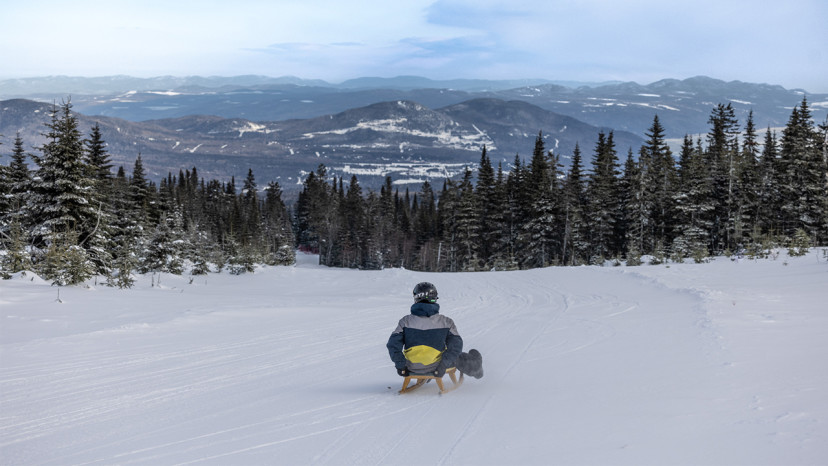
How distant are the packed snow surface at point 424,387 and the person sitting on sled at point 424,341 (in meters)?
0.41

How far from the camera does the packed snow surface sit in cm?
479

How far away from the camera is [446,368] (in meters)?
7.27

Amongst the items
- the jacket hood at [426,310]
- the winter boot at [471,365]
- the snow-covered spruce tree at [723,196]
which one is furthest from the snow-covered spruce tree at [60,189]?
the snow-covered spruce tree at [723,196]

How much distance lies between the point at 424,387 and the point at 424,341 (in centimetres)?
92

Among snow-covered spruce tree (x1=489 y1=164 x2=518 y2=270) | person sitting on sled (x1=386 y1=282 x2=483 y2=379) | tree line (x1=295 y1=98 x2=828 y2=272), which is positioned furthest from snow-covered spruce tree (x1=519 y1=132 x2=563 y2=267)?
person sitting on sled (x1=386 y1=282 x2=483 y2=379)

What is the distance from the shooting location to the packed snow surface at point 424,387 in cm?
479

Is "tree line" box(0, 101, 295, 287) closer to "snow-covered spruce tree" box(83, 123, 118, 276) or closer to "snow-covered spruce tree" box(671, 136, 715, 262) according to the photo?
"snow-covered spruce tree" box(83, 123, 118, 276)

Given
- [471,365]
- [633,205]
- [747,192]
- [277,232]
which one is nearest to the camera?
[471,365]

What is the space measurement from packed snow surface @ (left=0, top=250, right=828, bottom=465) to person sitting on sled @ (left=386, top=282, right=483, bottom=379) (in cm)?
41

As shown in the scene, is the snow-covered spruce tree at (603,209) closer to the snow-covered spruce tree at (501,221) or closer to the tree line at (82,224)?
the snow-covered spruce tree at (501,221)

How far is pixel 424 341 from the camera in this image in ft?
23.5

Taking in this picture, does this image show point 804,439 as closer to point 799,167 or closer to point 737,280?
point 737,280

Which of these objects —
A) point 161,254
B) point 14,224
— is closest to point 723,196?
point 161,254

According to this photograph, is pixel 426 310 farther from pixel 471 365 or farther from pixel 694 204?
pixel 694 204
